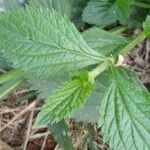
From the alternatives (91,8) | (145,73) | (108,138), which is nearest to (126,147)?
(108,138)

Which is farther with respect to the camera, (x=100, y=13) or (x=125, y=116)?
(x=100, y=13)

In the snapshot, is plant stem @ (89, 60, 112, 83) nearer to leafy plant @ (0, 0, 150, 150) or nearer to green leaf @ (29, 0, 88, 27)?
leafy plant @ (0, 0, 150, 150)

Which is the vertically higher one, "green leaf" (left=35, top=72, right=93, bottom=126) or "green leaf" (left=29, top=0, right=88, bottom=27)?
"green leaf" (left=29, top=0, right=88, bottom=27)

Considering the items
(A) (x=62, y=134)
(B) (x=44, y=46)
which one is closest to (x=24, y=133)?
(A) (x=62, y=134)

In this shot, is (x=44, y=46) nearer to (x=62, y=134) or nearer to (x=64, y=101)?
(x=64, y=101)

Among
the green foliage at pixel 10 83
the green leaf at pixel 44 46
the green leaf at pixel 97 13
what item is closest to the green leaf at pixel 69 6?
the green leaf at pixel 97 13

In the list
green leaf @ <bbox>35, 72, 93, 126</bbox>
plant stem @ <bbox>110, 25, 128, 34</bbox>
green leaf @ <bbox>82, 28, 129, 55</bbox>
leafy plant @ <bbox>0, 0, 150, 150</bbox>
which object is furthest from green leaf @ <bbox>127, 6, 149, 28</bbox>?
green leaf @ <bbox>35, 72, 93, 126</bbox>

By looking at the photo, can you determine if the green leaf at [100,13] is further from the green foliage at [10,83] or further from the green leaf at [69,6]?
the green foliage at [10,83]
